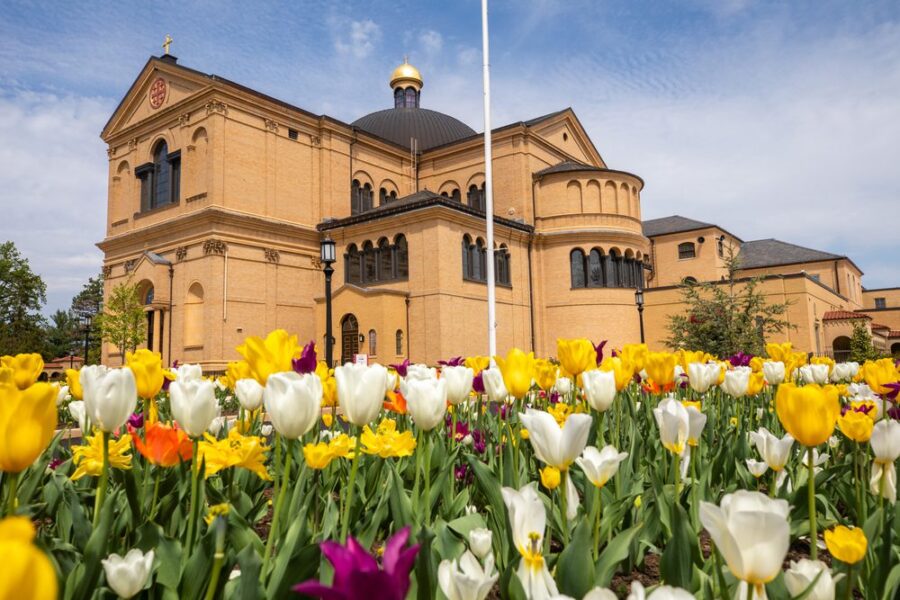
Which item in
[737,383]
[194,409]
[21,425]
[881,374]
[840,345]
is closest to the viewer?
[21,425]

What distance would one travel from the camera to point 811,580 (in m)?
1.47

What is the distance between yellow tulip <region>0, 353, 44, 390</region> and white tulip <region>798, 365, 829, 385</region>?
5436 mm

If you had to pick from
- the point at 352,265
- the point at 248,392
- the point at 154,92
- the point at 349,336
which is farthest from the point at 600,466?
the point at 154,92

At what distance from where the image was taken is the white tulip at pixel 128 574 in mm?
1545

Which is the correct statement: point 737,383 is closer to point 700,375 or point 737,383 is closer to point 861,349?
point 700,375

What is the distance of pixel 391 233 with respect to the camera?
28719 millimetres

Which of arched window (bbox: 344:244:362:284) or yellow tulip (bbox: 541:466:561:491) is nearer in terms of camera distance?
yellow tulip (bbox: 541:466:561:491)

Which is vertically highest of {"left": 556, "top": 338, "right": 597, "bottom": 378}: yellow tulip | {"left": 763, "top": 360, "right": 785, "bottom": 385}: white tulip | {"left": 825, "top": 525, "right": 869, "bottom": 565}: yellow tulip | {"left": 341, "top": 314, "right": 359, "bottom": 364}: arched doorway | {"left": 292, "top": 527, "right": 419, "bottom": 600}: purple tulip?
{"left": 341, "top": 314, "right": 359, "bottom": 364}: arched doorway

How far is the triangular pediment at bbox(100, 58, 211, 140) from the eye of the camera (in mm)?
29266

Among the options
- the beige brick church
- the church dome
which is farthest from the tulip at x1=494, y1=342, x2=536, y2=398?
the church dome

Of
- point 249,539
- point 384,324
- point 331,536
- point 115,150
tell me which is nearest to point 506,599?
point 331,536

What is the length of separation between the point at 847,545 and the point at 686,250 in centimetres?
4991

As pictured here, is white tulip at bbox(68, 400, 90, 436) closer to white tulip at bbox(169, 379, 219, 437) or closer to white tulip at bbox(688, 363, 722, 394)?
white tulip at bbox(169, 379, 219, 437)

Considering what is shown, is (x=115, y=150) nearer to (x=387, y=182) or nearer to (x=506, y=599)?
(x=387, y=182)
